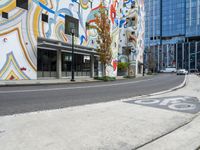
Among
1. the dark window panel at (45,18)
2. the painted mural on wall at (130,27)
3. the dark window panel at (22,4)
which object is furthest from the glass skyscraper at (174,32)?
the dark window panel at (22,4)

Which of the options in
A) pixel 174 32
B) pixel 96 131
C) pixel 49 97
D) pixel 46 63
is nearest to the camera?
pixel 96 131

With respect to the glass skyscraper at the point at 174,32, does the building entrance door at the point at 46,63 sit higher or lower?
lower

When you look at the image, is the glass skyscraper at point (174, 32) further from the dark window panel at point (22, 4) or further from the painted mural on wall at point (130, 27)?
the dark window panel at point (22, 4)

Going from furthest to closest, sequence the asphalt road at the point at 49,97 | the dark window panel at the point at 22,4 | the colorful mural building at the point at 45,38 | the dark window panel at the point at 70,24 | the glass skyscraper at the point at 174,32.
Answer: the glass skyscraper at the point at 174,32, the dark window panel at the point at 70,24, the dark window panel at the point at 22,4, the colorful mural building at the point at 45,38, the asphalt road at the point at 49,97

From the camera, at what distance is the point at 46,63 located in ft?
80.1

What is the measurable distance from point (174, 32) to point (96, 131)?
120007mm

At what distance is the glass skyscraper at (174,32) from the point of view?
344 ft

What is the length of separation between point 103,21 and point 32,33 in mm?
11666

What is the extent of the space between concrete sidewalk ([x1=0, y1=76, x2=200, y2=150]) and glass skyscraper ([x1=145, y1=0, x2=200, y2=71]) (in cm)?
9914

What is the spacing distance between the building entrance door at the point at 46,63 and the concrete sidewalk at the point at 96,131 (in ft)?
60.2

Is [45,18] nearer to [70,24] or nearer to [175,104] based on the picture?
[70,24]

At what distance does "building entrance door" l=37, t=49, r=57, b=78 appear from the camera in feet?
76.1

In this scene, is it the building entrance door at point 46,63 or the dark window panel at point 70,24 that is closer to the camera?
the building entrance door at point 46,63

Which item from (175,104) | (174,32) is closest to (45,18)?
(175,104)
